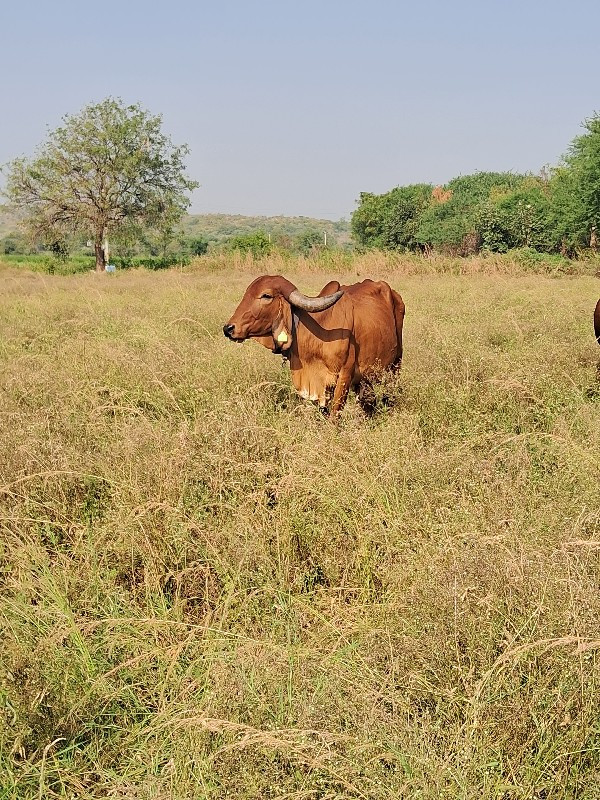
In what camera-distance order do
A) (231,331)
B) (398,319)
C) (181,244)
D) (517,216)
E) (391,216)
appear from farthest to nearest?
1. (181,244)
2. (391,216)
3. (517,216)
4. (398,319)
5. (231,331)

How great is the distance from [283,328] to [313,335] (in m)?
0.26

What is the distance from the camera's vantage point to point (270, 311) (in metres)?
5.25

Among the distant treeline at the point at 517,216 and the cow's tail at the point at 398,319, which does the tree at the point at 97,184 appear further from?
the cow's tail at the point at 398,319

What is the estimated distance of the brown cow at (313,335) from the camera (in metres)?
5.24

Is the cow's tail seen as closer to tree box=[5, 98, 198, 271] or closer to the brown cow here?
the brown cow

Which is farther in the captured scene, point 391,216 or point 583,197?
point 391,216

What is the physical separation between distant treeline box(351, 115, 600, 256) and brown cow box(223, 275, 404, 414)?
1947 centimetres

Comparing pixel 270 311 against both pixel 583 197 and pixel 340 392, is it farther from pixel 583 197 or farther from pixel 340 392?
pixel 583 197

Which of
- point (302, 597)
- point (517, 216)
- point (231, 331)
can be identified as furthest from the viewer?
point (517, 216)

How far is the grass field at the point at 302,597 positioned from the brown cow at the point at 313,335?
283 mm

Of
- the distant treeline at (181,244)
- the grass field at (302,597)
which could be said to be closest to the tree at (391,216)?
the distant treeline at (181,244)

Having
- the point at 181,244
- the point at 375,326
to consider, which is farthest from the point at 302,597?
the point at 181,244

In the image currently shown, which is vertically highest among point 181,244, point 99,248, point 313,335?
point 181,244

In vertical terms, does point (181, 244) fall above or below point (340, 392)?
above
